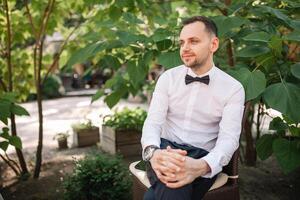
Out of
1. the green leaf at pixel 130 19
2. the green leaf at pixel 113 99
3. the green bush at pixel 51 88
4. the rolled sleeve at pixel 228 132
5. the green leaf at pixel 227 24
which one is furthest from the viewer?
the green bush at pixel 51 88

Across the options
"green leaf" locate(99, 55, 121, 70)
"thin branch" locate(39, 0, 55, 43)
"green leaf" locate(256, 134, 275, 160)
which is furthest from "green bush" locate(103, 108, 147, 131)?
"green leaf" locate(256, 134, 275, 160)

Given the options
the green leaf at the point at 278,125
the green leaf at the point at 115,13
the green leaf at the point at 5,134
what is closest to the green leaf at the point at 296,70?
the green leaf at the point at 278,125

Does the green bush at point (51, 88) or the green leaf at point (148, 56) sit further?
A: the green bush at point (51, 88)

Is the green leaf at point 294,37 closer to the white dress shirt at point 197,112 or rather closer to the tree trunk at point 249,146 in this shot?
the white dress shirt at point 197,112

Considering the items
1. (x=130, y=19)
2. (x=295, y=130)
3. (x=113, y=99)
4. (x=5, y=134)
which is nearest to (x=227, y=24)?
(x=130, y=19)

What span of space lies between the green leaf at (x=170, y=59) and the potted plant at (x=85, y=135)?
346 centimetres

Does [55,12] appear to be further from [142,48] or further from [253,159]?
Result: [253,159]

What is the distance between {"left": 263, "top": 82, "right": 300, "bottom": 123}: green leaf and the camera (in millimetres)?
1991

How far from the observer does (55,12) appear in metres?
4.23

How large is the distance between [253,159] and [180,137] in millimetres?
2338

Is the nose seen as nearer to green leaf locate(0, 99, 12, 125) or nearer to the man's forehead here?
the man's forehead

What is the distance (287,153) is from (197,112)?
0.93 meters

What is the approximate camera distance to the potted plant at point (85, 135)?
5723 millimetres

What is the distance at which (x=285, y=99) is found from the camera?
2.03m
